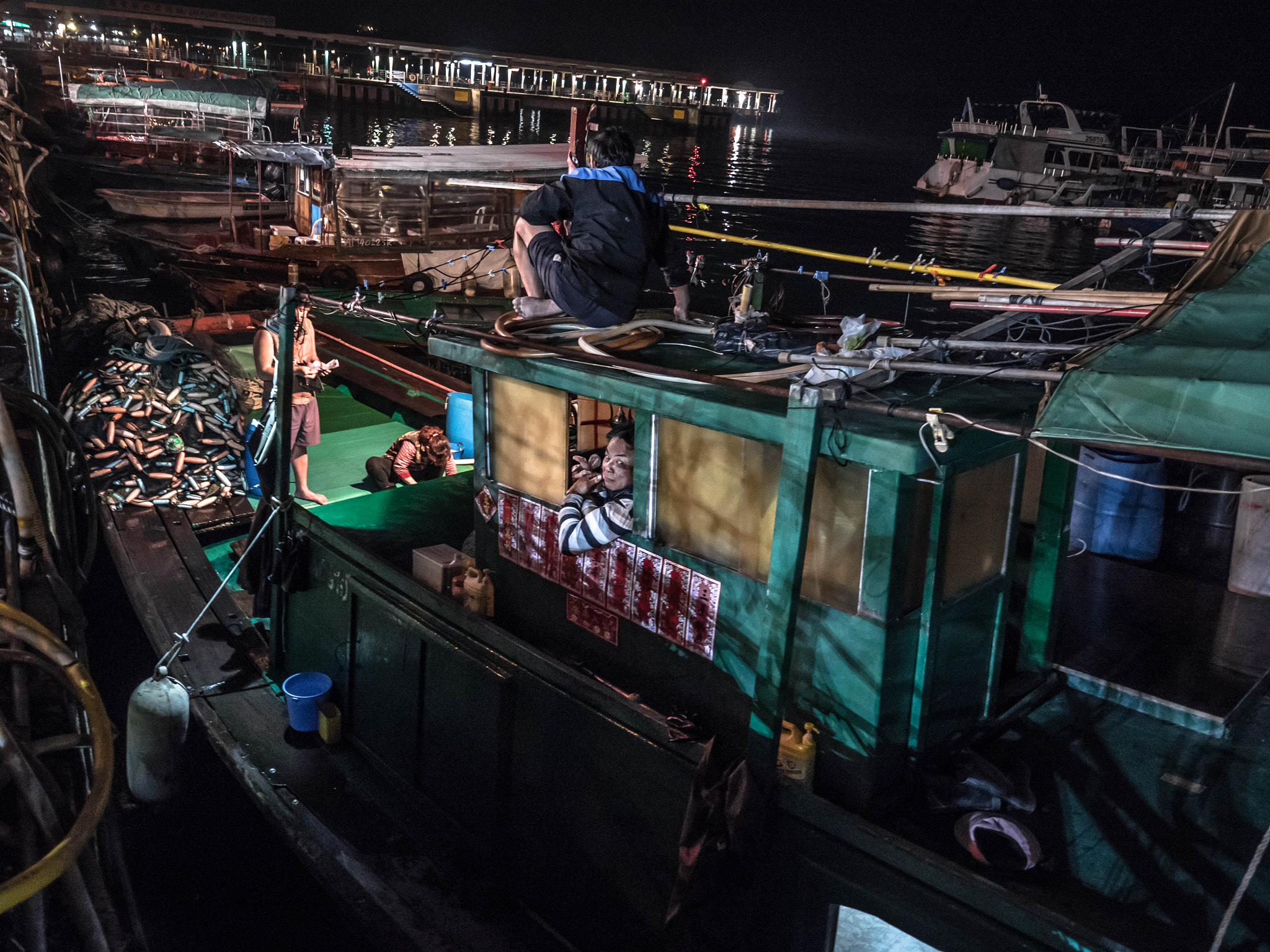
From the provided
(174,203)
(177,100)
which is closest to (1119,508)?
(174,203)

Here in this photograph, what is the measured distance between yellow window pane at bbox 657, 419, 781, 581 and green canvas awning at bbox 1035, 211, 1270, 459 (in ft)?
4.95

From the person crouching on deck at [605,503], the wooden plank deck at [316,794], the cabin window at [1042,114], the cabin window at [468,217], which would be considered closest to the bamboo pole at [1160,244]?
the person crouching on deck at [605,503]

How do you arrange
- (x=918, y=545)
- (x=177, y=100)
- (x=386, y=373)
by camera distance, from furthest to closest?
1. (x=177, y=100)
2. (x=386, y=373)
3. (x=918, y=545)

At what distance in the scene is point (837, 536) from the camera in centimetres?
454

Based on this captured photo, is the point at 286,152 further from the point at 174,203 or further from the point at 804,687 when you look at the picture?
the point at 804,687

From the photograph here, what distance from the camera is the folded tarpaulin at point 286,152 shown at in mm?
23188

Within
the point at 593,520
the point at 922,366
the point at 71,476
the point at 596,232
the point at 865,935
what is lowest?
the point at 865,935

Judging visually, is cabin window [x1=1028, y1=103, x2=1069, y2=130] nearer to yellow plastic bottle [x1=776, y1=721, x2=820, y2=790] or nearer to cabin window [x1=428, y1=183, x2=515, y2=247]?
cabin window [x1=428, y1=183, x2=515, y2=247]

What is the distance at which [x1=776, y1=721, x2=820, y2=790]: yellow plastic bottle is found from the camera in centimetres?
459

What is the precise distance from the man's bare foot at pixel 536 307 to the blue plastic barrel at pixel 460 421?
672cm

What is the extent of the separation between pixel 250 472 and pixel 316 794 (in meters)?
6.56

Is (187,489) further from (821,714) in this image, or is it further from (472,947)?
(821,714)

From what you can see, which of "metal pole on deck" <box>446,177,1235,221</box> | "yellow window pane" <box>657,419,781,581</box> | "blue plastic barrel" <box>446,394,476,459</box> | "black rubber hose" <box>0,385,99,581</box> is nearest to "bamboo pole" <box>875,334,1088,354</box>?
"metal pole on deck" <box>446,177,1235,221</box>

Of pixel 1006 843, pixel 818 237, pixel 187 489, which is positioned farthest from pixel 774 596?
pixel 818 237
